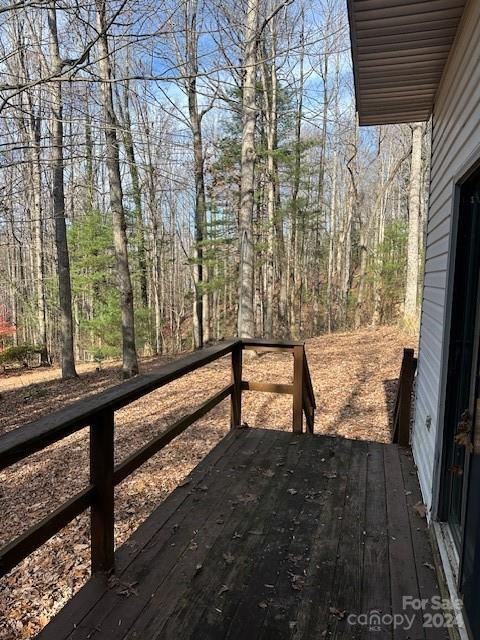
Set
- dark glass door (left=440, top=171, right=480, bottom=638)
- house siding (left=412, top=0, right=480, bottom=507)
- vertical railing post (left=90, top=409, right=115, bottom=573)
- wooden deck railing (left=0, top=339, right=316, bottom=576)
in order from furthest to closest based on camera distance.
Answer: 1. house siding (left=412, top=0, right=480, bottom=507)
2. vertical railing post (left=90, top=409, right=115, bottom=573)
3. dark glass door (left=440, top=171, right=480, bottom=638)
4. wooden deck railing (left=0, top=339, right=316, bottom=576)

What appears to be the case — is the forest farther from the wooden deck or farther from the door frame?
the wooden deck

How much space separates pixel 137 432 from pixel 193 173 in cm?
1274

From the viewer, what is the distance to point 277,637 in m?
1.83

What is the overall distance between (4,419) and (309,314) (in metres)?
21.9

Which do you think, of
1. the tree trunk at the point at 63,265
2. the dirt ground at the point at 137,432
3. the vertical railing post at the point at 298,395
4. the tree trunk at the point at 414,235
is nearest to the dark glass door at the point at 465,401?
the vertical railing post at the point at 298,395

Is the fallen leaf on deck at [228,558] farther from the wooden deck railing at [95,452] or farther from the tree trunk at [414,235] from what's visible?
the tree trunk at [414,235]

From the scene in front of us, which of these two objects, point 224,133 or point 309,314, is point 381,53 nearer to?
point 224,133

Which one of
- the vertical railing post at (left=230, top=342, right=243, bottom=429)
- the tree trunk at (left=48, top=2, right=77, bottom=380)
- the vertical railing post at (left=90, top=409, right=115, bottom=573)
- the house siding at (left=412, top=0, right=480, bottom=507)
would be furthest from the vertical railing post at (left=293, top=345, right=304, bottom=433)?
the tree trunk at (left=48, top=2, right=77, bottom=380)

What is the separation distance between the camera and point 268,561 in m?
2.36

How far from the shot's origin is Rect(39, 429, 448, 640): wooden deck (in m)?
1.91

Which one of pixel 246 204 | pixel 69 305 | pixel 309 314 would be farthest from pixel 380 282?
pixel 69 305

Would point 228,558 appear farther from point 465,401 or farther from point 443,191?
point 443,191

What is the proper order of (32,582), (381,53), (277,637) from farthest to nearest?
(32,582) < (381,53) < (277,637)

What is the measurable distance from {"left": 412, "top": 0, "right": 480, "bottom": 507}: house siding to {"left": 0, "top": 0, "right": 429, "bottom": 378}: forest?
135 inches
